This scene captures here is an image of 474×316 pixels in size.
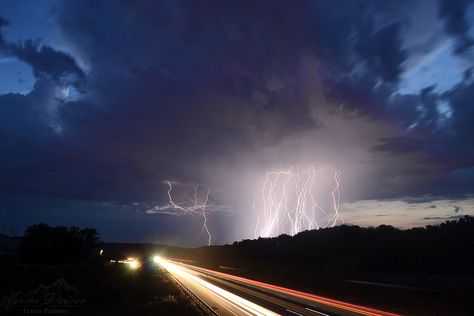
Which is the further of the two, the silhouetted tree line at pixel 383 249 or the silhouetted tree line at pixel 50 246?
the silhouetted tree line at pixel 50 246

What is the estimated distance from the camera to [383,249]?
80.8m

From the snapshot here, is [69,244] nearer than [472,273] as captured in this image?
No

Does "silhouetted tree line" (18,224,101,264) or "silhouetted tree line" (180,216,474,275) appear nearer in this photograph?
"silhouetted tree line" (180,216,474,275)

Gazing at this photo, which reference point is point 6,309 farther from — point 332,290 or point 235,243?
point 235,243

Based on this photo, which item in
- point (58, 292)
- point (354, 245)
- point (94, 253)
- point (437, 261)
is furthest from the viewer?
point (94, 253)

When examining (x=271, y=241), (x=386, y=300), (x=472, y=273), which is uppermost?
(x=271, y=241)

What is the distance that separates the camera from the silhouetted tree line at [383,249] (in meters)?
68.7

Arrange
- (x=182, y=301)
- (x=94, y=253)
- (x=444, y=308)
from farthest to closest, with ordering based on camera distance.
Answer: (x=94, y=253) < (x=182, y=301) < (x=444, y=308)

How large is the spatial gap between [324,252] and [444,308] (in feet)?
264

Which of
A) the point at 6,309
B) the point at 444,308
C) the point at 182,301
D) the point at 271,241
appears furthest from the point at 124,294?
the point at 271,241

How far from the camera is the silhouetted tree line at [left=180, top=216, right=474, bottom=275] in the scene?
68688mm

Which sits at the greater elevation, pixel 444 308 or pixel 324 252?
pixel 324 252

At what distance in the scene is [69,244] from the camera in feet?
295

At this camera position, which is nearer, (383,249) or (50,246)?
(383,249)
